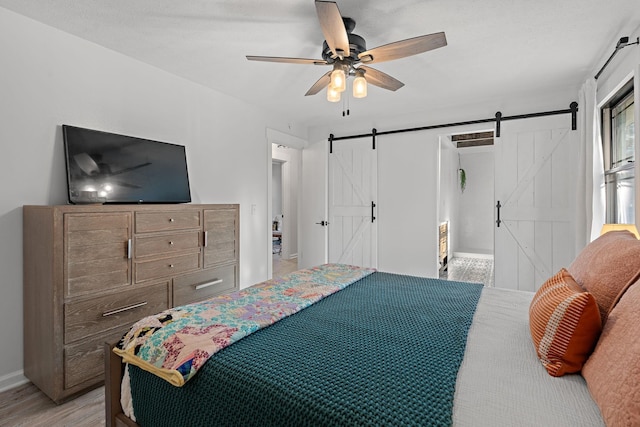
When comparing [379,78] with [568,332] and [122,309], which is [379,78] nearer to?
[568,332]

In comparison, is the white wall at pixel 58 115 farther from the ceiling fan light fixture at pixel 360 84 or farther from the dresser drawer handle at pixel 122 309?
the ceiling fan light fixture at pixel 360 84

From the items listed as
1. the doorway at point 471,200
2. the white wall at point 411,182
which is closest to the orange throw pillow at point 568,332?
the white wall at point 411,182

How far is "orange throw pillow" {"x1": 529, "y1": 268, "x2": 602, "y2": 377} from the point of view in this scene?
3.34ft

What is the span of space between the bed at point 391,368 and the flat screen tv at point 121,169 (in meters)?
1.46

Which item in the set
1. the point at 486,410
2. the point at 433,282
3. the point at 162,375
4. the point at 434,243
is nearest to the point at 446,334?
the point at 486,410

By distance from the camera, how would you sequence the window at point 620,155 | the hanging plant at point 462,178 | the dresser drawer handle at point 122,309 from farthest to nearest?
the hanging plant at point 462,178 → the window at point 620,155 → the dresser drawer handle at point 122,309

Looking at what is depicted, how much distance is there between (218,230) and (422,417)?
2.52 metres

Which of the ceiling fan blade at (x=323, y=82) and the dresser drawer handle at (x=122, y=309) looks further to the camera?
the ceiling fan blade at (x=323, y=82)

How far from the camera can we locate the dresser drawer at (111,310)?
6.57 feet

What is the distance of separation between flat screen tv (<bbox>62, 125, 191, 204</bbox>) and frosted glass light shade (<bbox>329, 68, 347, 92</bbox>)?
1.74 metres

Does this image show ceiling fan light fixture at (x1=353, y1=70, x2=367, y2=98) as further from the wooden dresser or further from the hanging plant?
the hanging plant

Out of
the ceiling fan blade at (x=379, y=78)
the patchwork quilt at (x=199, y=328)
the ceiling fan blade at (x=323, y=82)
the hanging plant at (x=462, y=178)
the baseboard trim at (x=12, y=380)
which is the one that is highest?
the ceiling fan blade at (x=379, y=78)

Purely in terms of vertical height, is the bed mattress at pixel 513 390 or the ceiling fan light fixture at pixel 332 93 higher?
the ceiling fan light fixture at pixel 332 93

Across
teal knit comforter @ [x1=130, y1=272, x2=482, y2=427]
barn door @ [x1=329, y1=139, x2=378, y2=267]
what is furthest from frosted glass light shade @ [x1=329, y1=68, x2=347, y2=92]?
barn door @ [x1=329, y1=139, x2=378, y2=267]
